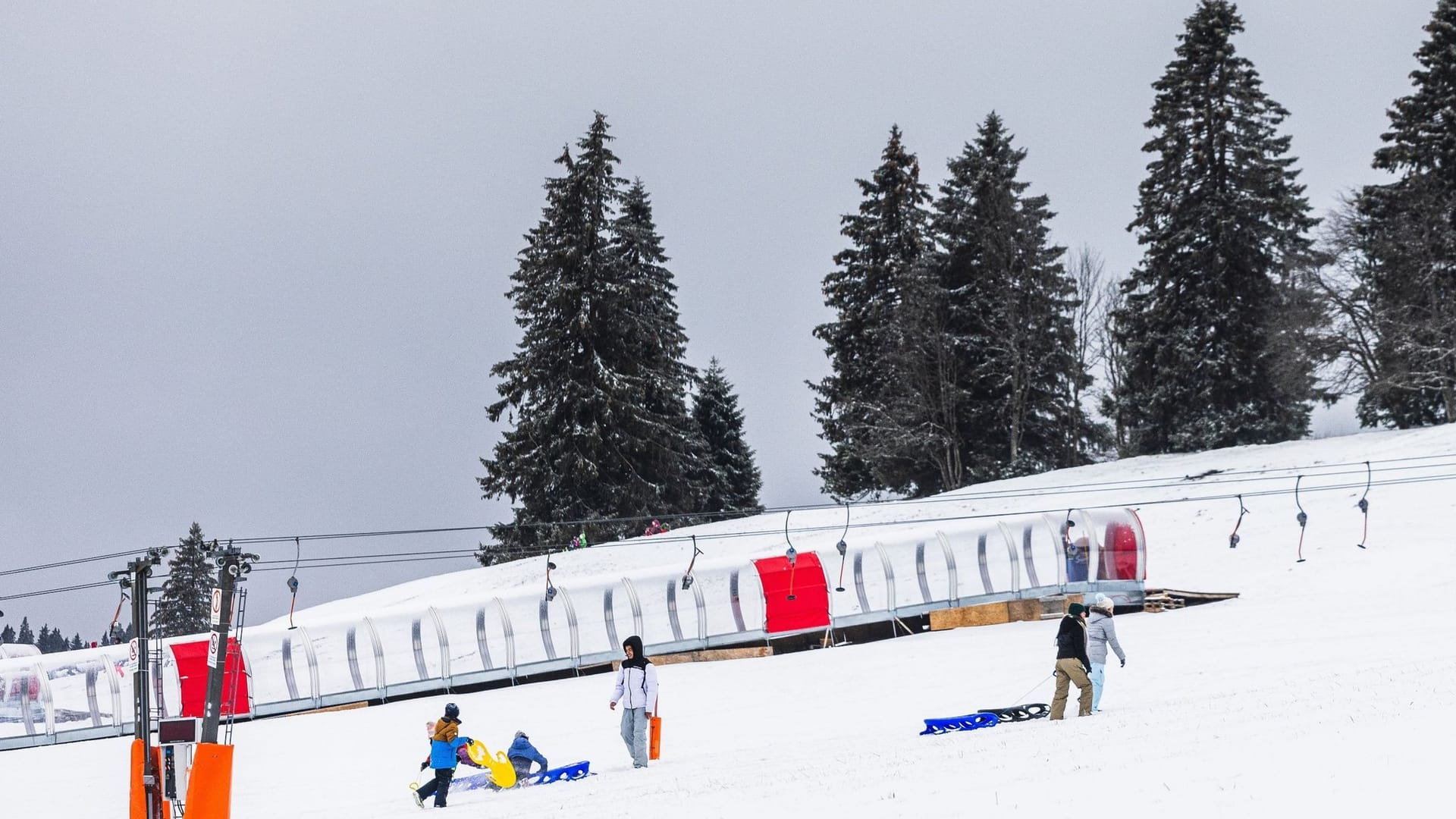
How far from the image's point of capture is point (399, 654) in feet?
102

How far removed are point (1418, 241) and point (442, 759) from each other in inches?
1601

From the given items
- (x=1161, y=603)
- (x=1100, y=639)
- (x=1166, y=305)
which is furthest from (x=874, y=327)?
(x=1100, y=639)

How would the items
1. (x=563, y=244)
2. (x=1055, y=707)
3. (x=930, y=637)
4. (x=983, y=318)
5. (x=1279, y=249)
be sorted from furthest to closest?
(x=983, y=318) → (x=563, y=244) → (x=1279, y=249) → (x=930, y=637) → (x=1055, y=707)

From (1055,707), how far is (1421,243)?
35155mm

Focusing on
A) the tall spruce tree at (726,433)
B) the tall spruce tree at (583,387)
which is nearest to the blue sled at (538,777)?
the tall spruce tree at (583,387)

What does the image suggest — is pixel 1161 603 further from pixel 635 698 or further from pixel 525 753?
pixel 525 753

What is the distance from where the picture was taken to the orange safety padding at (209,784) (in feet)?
51.6

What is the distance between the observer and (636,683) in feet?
55.1

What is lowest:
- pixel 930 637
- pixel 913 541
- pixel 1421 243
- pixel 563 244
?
pixel 930 637

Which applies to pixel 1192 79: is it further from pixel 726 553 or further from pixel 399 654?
pixel 399 654

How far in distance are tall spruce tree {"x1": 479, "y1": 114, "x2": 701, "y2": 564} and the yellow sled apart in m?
31.5

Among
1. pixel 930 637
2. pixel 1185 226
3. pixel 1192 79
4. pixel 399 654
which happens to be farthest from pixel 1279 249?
pixel 399 654

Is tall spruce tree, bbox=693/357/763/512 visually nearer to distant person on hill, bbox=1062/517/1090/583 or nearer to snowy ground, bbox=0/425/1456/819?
snowy ground, bbox=0/425/1456/819

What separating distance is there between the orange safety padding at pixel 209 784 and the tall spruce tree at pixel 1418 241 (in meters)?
39.9
